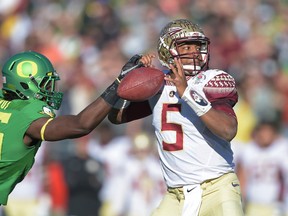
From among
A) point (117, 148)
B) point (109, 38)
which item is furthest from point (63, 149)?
point (109, 38)

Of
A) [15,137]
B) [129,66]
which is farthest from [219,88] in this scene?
[15,137]

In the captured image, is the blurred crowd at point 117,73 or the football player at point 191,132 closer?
the football player at point 191,132

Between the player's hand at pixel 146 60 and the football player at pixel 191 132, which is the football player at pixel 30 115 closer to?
the player's hand at pixel 146 60

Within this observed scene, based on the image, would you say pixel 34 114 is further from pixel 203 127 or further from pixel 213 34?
pixel 213 34

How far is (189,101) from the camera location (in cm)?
547

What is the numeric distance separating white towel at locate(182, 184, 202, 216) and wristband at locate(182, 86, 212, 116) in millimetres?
615

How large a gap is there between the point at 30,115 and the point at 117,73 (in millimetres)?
6313

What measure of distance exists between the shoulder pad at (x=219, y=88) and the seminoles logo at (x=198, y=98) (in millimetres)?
141

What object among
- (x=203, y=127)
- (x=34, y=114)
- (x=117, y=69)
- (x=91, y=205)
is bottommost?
(x=91, y=205)

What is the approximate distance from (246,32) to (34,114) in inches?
304

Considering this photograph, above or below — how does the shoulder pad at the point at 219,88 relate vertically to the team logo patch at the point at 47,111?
below

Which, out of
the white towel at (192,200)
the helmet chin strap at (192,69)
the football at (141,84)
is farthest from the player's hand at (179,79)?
the white towel at (192,200)

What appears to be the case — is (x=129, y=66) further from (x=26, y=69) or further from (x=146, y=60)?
(x=26, y=69)

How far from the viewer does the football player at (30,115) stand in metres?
5.45
